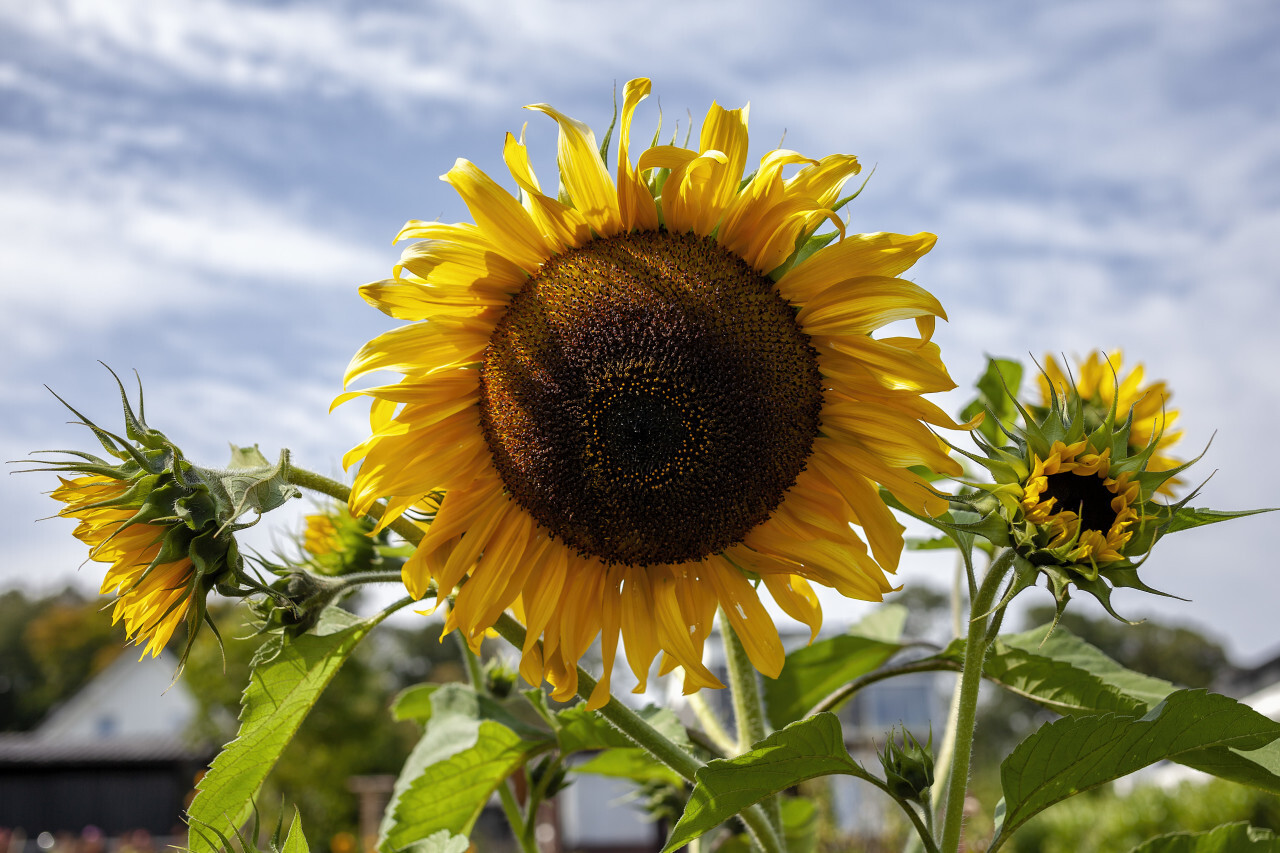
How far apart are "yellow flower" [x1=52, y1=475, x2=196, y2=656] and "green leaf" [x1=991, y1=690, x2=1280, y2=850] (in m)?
1.09

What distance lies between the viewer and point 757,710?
68.3 inches

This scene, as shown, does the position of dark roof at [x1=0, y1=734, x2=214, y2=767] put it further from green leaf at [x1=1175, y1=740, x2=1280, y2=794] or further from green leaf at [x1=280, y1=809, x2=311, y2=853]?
green leaf at [x1=1175, y1=740, x2=1280, y2=794]

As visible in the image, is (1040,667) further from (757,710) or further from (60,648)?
(60,648)

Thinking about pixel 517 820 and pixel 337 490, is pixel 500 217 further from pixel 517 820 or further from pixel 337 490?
pixel 517 820

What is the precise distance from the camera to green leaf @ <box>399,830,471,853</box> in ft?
5.16

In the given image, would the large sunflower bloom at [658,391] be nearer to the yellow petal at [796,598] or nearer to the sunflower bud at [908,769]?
the yellow petal at [796,598]

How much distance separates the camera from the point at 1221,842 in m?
1.55

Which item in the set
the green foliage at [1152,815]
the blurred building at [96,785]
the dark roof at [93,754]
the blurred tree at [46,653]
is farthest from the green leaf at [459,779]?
the blurred tree at [46,653]

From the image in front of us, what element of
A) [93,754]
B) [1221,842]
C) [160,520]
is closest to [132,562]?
[160,520]

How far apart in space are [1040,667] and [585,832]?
22.2 metres

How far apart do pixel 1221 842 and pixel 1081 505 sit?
0.63 meters

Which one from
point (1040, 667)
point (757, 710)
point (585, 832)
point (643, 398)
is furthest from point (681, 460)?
point (585, 832)

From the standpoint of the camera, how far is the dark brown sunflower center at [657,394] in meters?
1.49

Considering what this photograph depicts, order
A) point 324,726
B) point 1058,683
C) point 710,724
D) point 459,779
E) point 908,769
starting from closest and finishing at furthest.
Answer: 1. point 908,769
2. point 1058,683
3. point 459,779
4. point 710,724
5. point 324,726
